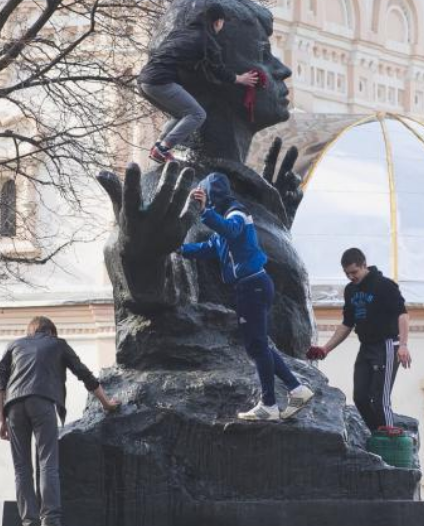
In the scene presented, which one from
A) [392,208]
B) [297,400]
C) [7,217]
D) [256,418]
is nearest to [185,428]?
[256,418]

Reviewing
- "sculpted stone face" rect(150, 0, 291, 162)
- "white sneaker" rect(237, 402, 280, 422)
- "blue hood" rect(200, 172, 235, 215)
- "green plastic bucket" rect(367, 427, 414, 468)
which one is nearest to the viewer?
"white sneaker" rect(237, 402, 280, 422)

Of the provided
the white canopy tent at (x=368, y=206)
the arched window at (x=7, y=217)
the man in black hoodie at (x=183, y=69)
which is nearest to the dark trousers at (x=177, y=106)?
the man in black hoodie at (x=183, y=69)

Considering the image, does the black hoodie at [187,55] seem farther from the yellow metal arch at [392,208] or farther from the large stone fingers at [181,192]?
the yellow metal arch at [392,208]

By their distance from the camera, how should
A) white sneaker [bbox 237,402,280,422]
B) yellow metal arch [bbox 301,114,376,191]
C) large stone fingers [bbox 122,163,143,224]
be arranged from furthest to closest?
yellow metal arch [bbox 301,114,376,191], white sneaker [bbox 237,402,280,422], large stone fingers [bbox 122,163,143,224]

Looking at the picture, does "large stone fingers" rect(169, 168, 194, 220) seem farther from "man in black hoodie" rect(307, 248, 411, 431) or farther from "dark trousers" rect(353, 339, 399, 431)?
"dark trousers" rect(353, 339, 399, 431)

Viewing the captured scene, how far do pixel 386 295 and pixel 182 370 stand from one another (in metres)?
1.64

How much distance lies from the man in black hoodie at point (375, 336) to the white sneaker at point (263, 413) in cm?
161

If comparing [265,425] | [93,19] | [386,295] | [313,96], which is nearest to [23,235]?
[93,19]

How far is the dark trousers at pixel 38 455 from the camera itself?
8703 mm

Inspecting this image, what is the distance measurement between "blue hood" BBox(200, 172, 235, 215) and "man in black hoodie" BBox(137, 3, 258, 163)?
505 mm

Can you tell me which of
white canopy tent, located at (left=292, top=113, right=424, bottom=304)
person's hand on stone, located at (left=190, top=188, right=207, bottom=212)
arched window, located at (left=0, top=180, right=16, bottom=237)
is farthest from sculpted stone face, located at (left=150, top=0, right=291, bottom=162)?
white canopy tent, located at (left=292, top=113, right=424, bottom=304)

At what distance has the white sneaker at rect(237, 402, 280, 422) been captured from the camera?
339 inches

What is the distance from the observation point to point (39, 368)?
9492mm

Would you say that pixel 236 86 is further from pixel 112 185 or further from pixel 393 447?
pixel 393 447
